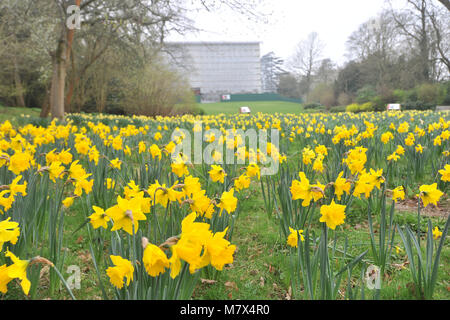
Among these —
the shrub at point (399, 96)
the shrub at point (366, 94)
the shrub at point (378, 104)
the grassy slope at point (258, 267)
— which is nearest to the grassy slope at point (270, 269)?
the grassy slope at point (258, 267)

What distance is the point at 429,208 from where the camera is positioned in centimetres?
279

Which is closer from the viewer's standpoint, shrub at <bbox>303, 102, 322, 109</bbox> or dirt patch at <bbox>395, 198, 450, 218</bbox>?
dirt patch at <bbox>395, 198, 450, 218</bbox>

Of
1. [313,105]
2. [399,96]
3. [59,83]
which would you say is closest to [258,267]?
[59,83]

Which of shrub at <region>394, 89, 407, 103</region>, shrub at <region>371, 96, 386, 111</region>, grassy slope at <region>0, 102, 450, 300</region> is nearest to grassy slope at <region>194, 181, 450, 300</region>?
grassy slope at <region>0, 102, 450, 300</region>

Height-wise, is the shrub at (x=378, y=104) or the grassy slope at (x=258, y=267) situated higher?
the shrub at (x=378, y=104)

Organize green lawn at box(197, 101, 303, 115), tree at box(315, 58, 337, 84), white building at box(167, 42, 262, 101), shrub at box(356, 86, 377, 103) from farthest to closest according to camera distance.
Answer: white building at box(167, 42, 262, 101)
tree at box(315, 58, 337, 84)
green lawn at box(197, 101, 303, 115)
shrub at box(356, 86, 377, 103)

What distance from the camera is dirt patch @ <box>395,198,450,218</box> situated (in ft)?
8.70

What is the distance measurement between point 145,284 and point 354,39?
3371 centimetres

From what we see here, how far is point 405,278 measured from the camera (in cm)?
167

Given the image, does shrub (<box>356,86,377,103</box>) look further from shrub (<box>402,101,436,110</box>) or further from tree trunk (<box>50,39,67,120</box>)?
tree trunk (<box>50,39,67,120</box>)

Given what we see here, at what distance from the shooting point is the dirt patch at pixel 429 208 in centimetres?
265

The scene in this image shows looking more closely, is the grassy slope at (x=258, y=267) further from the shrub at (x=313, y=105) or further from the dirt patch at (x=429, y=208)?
the shrub at (x=313, y=105)

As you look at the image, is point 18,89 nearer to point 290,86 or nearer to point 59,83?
point 59,83
